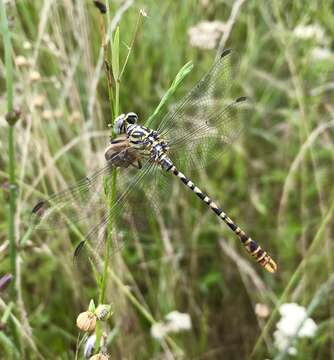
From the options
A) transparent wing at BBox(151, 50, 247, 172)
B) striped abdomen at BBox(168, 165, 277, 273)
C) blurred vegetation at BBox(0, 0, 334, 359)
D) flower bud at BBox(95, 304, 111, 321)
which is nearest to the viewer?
flower bud at BBox(95, 304, 111, 321)

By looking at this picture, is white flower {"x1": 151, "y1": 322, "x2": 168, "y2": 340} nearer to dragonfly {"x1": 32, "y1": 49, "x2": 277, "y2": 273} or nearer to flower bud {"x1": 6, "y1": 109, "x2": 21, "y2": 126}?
dragonfly {"x1": 32, "y1": 49, "x2": 277, "y2": 273}

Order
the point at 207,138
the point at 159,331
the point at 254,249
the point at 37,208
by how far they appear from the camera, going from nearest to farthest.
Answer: the point at 37,208
the point at 254,249
the point at 207,138
the point at 159,331

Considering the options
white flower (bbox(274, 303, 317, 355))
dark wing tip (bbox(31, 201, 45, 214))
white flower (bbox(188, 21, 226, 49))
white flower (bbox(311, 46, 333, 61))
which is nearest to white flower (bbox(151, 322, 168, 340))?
white flower (bbox(274, 303, 317, 355))

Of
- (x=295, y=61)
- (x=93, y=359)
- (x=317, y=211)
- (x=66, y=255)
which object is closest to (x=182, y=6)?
(x=295, y=61)

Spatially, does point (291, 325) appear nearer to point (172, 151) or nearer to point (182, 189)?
point (172, 151)

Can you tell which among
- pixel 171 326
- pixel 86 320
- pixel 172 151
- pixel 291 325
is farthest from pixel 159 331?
pixel 86 320

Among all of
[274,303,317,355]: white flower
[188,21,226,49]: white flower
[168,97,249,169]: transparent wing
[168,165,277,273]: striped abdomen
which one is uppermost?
[188,21,226,49]: white flower
